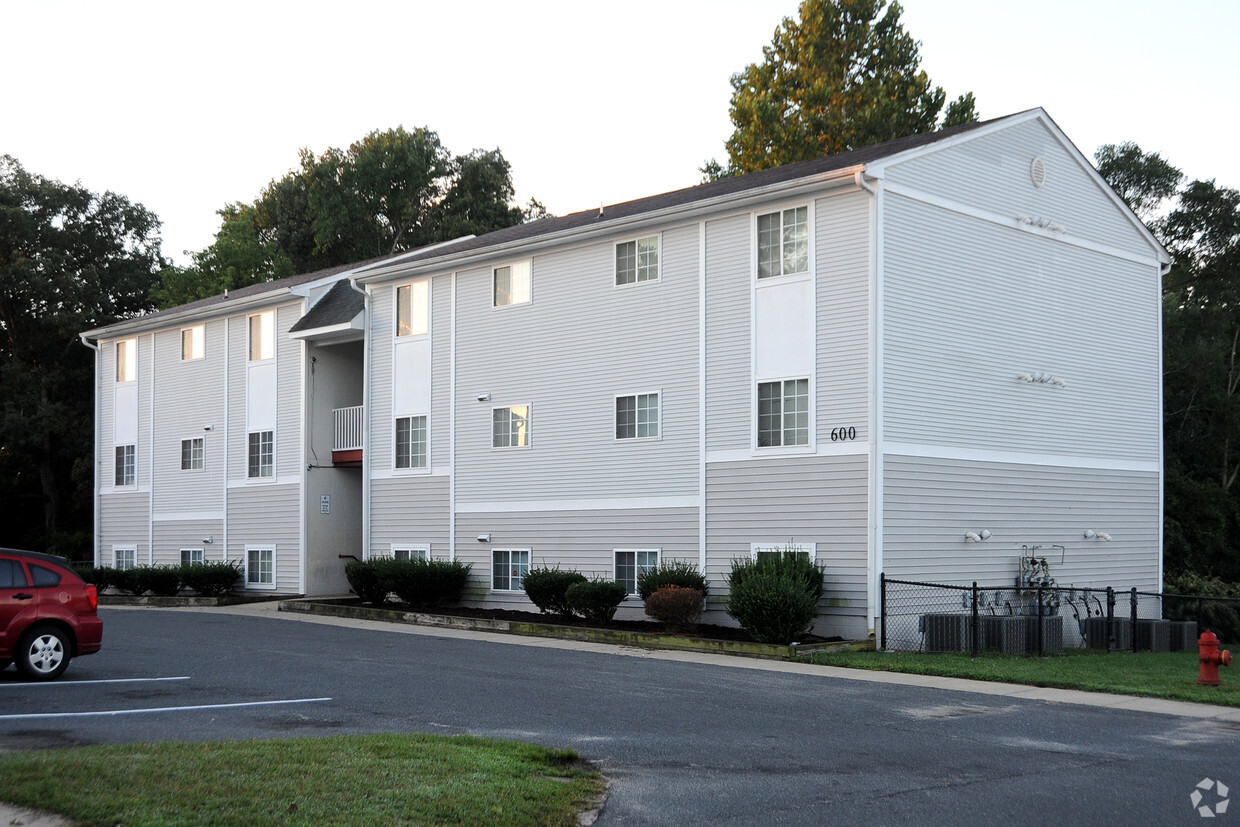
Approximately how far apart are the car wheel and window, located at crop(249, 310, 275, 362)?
63.1 feet

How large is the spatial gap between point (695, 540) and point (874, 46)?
107 feet

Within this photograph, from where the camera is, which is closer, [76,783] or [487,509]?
[76,783]

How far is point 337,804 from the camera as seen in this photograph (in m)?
7.83

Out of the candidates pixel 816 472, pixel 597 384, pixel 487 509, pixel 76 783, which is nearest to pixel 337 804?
pixel 76 783

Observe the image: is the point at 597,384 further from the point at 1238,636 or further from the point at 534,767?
the point at 1238,636

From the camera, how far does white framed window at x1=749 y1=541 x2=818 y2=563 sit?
2116 centimetres

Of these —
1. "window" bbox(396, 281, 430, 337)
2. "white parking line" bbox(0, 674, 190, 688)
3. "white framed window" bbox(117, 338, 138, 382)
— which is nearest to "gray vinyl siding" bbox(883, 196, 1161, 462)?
"white parking line" bbox(0, 674, 190, 688)

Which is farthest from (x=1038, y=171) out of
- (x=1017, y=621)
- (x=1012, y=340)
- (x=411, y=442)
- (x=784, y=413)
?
(x=411, y=442)

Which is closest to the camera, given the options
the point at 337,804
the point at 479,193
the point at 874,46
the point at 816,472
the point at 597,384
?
the point at 337,804

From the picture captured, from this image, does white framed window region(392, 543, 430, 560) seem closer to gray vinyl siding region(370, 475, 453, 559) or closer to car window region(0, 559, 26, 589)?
gray vinyl siding region(370, 475, 453, 559)

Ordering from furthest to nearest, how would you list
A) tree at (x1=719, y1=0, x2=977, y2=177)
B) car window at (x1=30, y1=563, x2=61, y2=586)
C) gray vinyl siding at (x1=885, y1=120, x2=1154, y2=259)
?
tree at (x1=719, y1=0, x2=977, y2=177)
gray vinyl siding at (x1=885, y1=120, x2=1154, y2=259)
car window at (x1=30, y1=563, x2=61, y2=586)

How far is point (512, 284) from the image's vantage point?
88.9ft

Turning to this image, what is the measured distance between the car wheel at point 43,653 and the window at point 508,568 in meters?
12.2

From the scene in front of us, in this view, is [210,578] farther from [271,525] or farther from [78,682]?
[78,682]
